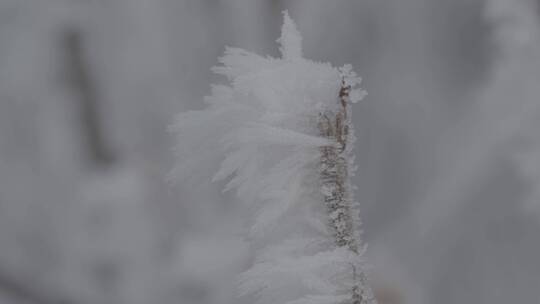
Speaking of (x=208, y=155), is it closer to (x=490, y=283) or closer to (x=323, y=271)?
(x=323, y=271)

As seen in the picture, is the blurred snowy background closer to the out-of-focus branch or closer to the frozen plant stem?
the out-of-focus branch

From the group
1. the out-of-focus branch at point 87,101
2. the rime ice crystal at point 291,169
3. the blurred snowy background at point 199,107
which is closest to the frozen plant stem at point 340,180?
the rime ice crystal at point 291,169

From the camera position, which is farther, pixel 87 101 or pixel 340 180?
pixel 87 101

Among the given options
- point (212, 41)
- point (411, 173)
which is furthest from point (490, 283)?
point (212, 41)

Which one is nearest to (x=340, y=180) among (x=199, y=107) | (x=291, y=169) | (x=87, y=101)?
(x=291, y=169)

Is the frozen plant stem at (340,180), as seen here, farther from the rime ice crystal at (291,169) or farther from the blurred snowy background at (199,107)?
the blurred snowy background at (199,107)

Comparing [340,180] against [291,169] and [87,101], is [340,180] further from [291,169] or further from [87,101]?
[87,101]
